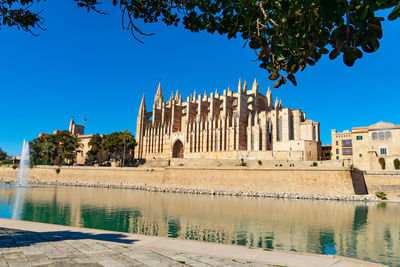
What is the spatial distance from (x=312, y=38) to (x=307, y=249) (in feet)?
26.1

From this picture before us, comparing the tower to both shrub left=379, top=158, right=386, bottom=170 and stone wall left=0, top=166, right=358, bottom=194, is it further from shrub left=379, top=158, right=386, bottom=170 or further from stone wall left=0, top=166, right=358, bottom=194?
shrub left=379, top=158, right=386, bottom=170

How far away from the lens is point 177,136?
193 feet

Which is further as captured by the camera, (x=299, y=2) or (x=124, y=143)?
(x=124, y=143)

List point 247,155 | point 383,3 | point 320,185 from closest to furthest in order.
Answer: point 383,3
point 320,185
point 247,155

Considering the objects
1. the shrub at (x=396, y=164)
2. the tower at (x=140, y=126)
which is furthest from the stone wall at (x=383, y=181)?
the tower at (x=140, y=126)

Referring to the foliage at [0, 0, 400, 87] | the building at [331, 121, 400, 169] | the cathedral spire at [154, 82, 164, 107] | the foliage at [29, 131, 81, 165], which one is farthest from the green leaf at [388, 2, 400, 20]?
the cathedral spire at [154, 82, 164, 107]

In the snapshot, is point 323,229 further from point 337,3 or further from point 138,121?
point 138,121

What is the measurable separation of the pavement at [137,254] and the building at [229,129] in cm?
3690

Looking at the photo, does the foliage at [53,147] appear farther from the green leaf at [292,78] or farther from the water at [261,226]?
the green leaf at [292,78]

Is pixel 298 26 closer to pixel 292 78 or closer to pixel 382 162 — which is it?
pixel 292 78

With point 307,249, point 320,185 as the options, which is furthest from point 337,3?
point 320,185

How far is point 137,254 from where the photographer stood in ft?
17.6

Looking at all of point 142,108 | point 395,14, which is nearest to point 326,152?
point 142,108

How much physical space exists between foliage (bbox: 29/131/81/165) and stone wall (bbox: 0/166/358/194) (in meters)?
8.34
